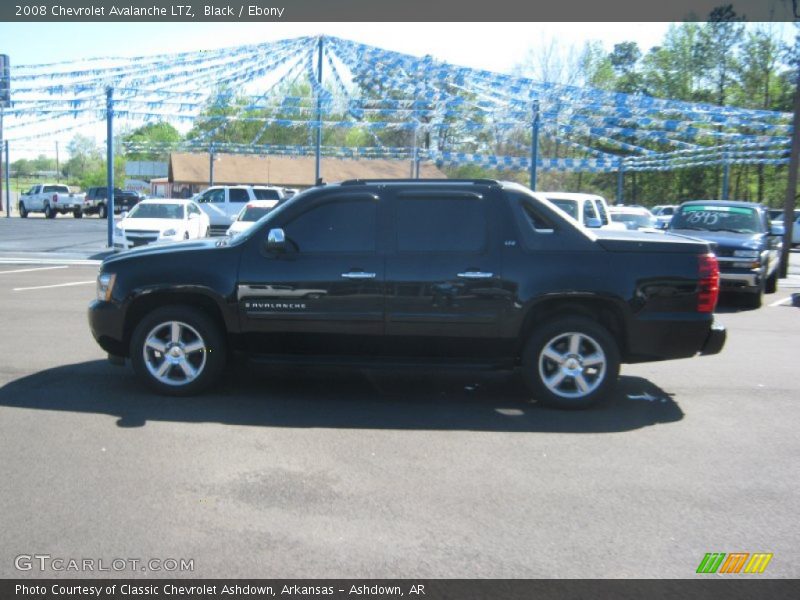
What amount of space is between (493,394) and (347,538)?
343 cm

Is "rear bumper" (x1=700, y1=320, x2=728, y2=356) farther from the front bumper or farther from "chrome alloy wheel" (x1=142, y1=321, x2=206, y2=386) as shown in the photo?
the front bumper

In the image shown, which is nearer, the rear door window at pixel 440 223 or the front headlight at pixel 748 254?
the rear door window at pixel 440 223

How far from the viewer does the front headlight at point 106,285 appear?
23.6ft

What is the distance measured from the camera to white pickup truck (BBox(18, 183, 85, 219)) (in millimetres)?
49250

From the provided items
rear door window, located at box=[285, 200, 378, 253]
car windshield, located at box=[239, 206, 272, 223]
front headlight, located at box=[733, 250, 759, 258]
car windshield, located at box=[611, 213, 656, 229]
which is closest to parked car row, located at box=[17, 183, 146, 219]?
car windshield, located at box=[239, 206, 272, 223]

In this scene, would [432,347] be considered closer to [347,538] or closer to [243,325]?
[243,325]

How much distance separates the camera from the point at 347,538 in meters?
4.33

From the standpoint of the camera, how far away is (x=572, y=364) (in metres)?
6.93

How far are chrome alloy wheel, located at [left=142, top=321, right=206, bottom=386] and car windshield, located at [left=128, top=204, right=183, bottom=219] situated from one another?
15.7 meters

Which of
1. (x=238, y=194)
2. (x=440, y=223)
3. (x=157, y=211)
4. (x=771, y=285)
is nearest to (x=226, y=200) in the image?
(x=238, y=194)

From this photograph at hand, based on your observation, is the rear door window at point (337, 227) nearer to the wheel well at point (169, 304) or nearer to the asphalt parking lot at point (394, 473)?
the wheel well at point (169, 304)

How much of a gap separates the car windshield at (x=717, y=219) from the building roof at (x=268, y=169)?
122 feet

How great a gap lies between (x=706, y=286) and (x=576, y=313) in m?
1.12

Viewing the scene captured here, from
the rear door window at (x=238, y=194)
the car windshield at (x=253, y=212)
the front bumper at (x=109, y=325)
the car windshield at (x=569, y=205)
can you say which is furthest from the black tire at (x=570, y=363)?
the rear door window at (x=238, y=194)
